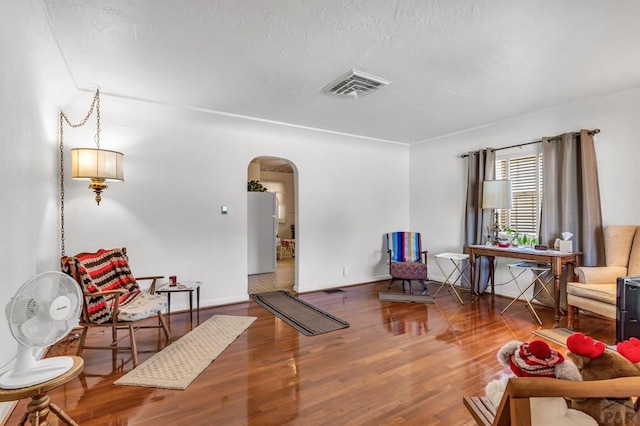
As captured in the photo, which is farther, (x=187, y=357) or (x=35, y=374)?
(x=187, y=357)

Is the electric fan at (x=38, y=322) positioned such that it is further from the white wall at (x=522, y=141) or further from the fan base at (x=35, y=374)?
the white wall at (x=522, y=141)

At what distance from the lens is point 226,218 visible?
4371 mm

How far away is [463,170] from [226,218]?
3857mm

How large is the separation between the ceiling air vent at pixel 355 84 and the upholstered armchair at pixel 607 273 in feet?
9.27

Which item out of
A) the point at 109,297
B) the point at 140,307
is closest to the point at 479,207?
the point at 140,307

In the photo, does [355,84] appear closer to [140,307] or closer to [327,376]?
[327,376]

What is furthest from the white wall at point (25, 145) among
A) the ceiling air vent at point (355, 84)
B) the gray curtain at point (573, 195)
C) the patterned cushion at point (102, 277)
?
the gray curtain at point (573, 195)

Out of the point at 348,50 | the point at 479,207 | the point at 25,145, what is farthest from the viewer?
the point at 479,207

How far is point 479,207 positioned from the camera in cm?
482

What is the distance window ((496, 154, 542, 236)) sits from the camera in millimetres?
4344

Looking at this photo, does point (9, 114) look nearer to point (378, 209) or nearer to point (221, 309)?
point (221, 309)

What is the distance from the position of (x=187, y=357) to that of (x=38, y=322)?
4.83 feet

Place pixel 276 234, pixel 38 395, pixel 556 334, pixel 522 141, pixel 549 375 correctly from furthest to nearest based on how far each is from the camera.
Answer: pixel 276 234 < pixel 522 141 < pixel 556 334 < pixel 38 395 < pixel 549 375

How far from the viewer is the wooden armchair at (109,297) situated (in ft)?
8.50
